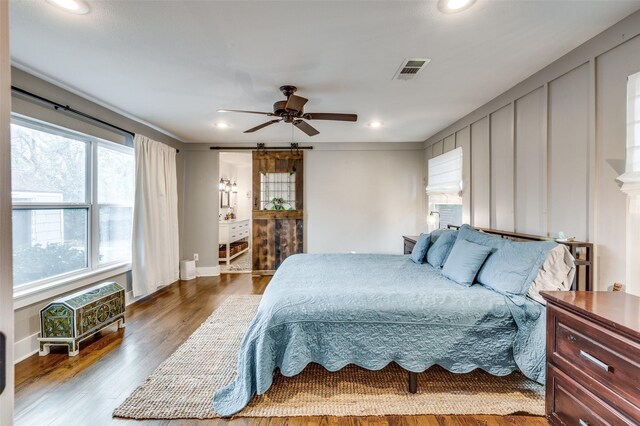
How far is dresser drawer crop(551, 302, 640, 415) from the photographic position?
120cm

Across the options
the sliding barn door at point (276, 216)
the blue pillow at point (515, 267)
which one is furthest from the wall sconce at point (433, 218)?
the sliding barn door at point (276, 216)

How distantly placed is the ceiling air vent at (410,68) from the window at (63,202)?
3509 mm

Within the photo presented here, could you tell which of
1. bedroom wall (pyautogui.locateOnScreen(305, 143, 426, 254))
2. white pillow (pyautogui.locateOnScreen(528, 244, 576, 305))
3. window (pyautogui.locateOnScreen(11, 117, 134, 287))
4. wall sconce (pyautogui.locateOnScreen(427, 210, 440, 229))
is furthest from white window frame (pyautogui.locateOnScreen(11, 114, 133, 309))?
wall sconce (pyautogui.locateOnScreen(427, 210, 440, 229))

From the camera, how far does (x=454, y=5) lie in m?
1.72

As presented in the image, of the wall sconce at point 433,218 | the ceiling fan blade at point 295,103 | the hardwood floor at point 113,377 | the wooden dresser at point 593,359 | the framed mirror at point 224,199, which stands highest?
the ceiling fan blade at point 295,103

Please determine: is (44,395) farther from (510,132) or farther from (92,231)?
(510,132)

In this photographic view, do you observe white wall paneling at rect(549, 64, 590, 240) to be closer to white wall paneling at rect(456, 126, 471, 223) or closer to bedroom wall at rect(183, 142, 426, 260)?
white wall paneling at rect(456, 126, 471, 223)

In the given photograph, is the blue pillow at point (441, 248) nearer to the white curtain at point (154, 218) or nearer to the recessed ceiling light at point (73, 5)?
the recessed ceiling light at point (73, 5)

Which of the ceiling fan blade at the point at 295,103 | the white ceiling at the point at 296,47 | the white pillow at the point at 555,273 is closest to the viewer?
the white ceiling at the point at 296,47

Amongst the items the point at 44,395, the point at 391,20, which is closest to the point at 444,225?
the point at 391,20

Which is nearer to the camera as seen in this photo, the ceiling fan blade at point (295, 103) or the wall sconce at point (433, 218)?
the ceiling fan blade at point (295, 103)

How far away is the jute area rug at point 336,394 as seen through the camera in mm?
1910

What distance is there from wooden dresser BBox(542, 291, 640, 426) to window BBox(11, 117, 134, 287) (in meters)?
4.25

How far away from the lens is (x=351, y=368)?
2.36 m
